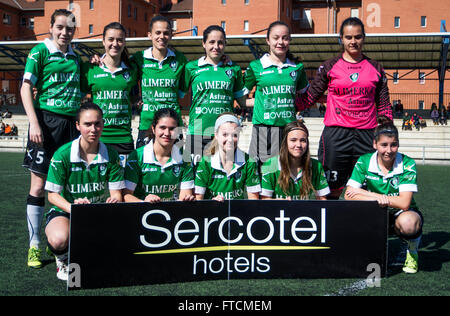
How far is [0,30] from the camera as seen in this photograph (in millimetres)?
46594

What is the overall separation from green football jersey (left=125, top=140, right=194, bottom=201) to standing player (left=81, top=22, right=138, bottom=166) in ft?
1.71

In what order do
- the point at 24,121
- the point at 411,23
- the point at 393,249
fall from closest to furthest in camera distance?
the point at 393,249 < the point at 24,121 < the point at 411,23

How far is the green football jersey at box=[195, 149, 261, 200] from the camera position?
3982 millimetres

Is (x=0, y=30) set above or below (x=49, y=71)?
above

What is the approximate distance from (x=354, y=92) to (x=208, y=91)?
137 centimetres

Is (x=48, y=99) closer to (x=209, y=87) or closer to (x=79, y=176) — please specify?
(x=79, y=176)

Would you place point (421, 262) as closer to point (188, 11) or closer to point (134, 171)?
point (134, 171)

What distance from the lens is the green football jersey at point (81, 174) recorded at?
3549mm

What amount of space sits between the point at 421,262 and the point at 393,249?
523 mm

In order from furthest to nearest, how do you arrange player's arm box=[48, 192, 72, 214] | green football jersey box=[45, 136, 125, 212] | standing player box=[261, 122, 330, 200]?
standing player box=[261, 122, 330, 200] < green football jersey box=[45, 136, 125, 212] < player's arm box=[48, 192, 72, 214]

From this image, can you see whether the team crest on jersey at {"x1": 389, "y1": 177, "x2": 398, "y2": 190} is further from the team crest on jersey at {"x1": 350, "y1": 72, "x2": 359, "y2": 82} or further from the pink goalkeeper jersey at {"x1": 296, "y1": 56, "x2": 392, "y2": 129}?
the team crest on jersey at {"x1": 350, "y1": 72, "x2": 359, "y2": 82}

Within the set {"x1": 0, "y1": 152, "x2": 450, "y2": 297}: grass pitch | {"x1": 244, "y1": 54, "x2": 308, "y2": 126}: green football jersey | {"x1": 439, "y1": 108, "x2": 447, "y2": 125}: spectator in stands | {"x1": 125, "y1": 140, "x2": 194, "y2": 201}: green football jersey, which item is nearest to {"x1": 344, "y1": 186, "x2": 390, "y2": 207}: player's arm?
{"x1": 0, "y1": 152, "x2": 450, "y2": 297}: grass pitch

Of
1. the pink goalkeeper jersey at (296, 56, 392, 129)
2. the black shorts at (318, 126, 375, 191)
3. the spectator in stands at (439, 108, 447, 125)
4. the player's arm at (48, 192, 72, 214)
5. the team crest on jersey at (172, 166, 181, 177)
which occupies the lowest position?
the player's arm at (48, 192, 72, 214)
